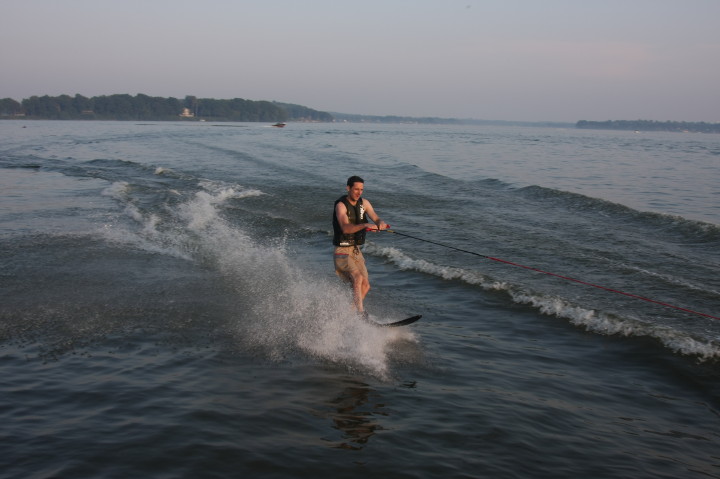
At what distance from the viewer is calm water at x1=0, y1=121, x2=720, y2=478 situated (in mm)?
→ 5148

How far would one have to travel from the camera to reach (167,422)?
5.49 metres

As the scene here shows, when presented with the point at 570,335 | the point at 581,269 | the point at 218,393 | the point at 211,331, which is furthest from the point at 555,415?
the point at 581,269

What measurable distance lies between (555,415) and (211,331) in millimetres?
4625

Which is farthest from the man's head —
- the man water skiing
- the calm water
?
the calm water

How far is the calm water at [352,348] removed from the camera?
16.9ft

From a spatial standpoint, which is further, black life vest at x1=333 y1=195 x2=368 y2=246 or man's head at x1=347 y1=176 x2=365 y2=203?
black life vest at x1=333 y1=195 x2=368 y2=246

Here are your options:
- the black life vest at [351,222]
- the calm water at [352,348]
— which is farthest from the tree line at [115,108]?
the black life vest at [351,222]

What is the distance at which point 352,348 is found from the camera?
7613 millimetres

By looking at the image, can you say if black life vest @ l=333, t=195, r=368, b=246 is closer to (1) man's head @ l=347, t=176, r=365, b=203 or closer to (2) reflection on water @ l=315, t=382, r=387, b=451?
(1) man's head @ l=347, t=176, r=365, b=203

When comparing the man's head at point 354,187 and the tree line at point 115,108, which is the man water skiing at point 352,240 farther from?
the tree line at point 115,108

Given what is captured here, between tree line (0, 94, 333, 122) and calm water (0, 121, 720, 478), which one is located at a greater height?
tree line (0, 94, 333, 122)

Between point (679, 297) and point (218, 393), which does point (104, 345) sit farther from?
point (679, 297)

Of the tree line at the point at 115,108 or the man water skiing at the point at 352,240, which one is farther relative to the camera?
the tree line at the point at 115,108

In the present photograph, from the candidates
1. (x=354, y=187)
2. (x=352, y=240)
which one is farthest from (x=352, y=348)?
(x=354, y=187)
